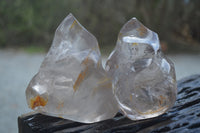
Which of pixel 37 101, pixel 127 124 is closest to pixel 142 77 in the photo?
pixel 127 124

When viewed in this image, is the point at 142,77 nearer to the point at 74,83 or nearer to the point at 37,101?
the point at 74,83

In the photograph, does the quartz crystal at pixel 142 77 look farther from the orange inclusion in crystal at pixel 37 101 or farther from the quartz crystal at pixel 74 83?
the orange inclusion in crystal at pixel 37 101

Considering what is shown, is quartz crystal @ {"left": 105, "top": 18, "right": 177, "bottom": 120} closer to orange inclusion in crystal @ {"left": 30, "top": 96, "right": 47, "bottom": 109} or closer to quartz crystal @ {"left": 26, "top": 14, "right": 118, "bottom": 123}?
quartz crystal @ {"left": 26, "top": 14, "right": 118, "bottom": 123}

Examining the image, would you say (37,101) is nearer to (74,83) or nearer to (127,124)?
(74,83)

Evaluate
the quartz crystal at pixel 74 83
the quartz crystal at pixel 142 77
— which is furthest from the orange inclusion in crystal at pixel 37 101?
the quartz crystal at pixel 142 77

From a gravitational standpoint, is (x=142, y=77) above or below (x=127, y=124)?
above

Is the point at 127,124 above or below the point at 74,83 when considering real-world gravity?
below
